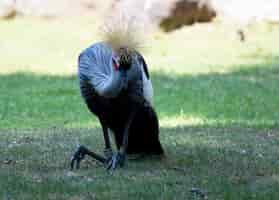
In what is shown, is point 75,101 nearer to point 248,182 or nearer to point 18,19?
point 248,182

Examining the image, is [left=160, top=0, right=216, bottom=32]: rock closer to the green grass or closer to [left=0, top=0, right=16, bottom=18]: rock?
the green grass

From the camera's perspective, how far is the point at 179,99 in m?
12.5

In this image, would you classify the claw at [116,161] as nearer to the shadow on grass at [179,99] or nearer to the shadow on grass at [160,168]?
the shadow on grass at [160,168]

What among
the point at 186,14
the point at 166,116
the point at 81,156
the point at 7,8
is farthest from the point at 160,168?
the point at 7,8

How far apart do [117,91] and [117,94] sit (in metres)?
0.06

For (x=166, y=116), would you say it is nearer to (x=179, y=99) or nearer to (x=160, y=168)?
(x=179, y=99)

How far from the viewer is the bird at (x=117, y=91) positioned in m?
6.89

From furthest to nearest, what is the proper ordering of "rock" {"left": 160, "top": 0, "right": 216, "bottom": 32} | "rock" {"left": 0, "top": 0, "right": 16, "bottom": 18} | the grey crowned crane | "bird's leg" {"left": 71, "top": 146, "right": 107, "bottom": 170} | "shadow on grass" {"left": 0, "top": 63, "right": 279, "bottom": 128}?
"rock" {"left": 0, "top": 0, "right": 16, "bottom": 18} < "rock" {"left": 160, "top": 0, "right": 216, "bottom": 32} < "shadow on grass" {"left": 0, "top": 63, "right": 279, "bottom": 128} < "bird's leg" {"left": 71, "top": 146, "right": 107, "bottom": 170} < the grey crowned crane

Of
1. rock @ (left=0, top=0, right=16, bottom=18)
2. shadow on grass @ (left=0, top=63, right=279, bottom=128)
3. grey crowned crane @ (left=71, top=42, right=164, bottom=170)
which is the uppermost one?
grey crowned crane @ (left=71, top=42, right=164, bottom=170)

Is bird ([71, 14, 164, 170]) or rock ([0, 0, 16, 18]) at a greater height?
bird ([71, 14, 164, 170])

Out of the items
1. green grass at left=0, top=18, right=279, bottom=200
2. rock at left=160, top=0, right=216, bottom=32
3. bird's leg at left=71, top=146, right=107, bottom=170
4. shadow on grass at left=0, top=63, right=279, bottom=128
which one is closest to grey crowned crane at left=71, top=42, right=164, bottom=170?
bird's leg at left=71, top=146, right=107, bottom=170

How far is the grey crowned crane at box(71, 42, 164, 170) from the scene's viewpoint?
271 inches

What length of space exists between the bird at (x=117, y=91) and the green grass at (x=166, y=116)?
7.6 inches

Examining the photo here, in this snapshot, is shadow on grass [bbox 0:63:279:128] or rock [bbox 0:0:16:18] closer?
shadow on grass [bbox 0:63:279:128]
